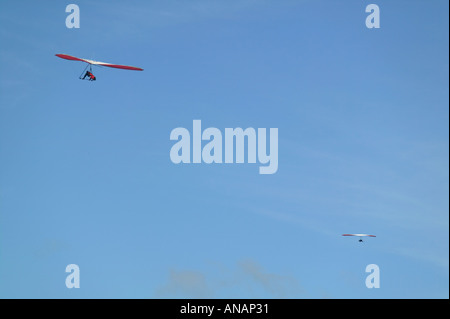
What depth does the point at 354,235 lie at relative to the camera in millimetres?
114625
